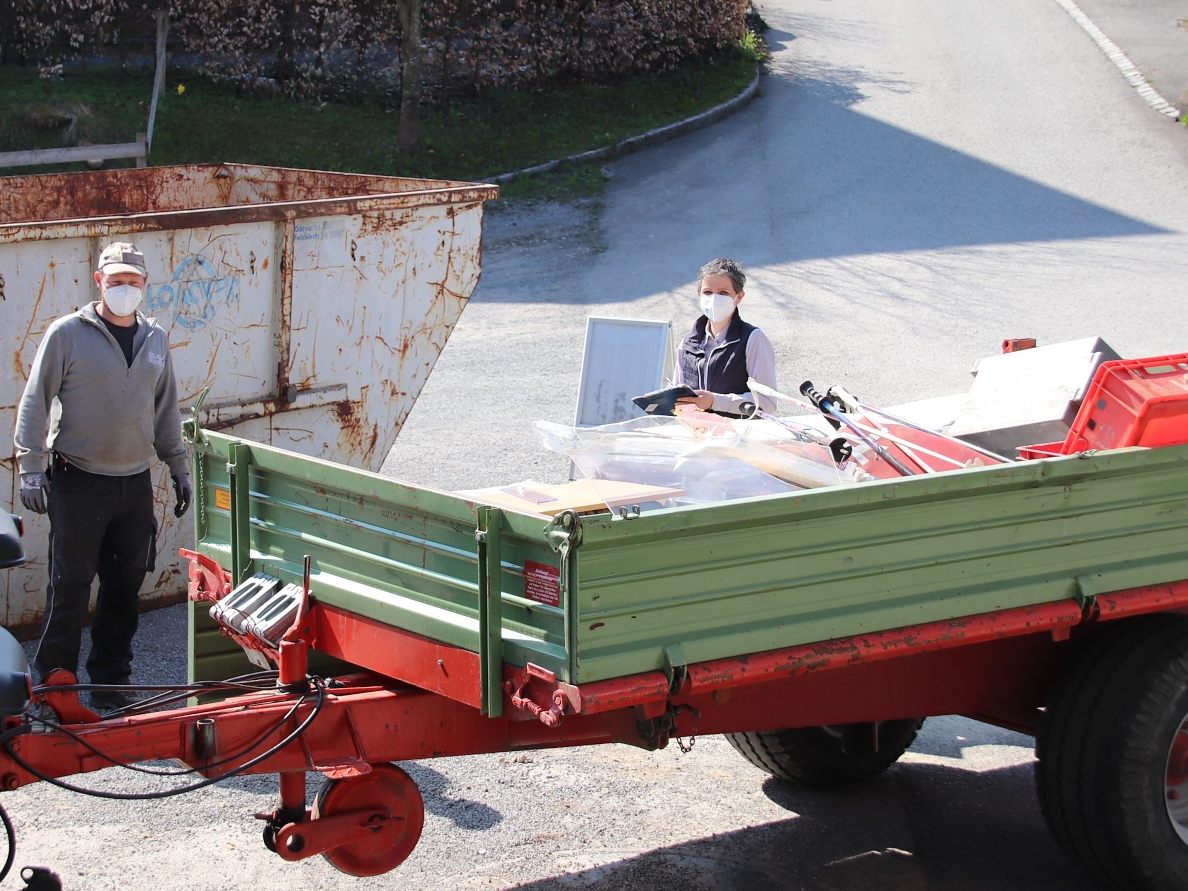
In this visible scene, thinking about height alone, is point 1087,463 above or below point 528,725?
above

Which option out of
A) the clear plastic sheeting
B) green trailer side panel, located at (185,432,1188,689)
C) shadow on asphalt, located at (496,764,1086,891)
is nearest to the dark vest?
the clear plastic sheeting

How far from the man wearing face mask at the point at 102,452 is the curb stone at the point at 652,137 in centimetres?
1044

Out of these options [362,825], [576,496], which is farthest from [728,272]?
[362,825]

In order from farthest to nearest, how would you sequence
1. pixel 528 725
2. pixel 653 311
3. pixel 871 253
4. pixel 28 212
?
pixel 871 253 < pixel 653 311 < pixel 28 212 < pixel 528 725

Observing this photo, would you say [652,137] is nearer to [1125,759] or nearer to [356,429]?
[356,429]

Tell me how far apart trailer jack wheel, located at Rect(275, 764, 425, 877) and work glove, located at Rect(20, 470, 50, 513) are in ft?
7.21

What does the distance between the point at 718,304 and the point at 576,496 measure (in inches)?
77.2

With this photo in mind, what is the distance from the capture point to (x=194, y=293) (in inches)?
251

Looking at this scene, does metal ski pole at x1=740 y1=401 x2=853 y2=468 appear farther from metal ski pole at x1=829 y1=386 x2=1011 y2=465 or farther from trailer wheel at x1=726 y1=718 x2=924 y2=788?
trailer wheel at x1=726 y1=718 x2=924 y2=788

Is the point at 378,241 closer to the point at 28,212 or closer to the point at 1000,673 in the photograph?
the point at 28,212

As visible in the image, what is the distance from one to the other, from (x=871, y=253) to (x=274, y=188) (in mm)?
6495

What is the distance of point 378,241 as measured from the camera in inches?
273

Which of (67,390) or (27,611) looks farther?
(27,611)

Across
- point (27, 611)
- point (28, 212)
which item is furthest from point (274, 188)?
point (27, 611)
